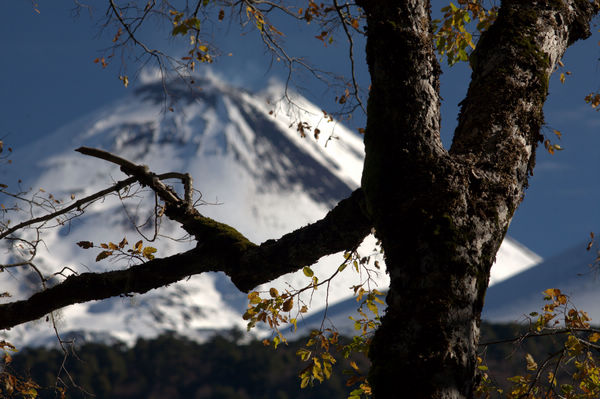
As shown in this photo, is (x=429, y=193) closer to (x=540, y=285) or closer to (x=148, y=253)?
(x=148, y=253)

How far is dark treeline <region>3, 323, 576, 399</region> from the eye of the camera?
121 ft

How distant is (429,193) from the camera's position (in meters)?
3.17

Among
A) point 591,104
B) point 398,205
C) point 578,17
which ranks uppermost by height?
point 591,104

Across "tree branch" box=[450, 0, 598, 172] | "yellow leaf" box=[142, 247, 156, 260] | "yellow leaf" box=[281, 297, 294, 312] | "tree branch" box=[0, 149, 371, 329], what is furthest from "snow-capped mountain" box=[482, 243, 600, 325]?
"yellow leaf" box=[142, 247, 156, 260]

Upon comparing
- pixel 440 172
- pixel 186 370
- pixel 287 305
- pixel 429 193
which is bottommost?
pixel 429 193

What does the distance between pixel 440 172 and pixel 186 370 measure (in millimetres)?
43375

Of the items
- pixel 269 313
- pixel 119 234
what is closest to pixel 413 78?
pixel 269 313

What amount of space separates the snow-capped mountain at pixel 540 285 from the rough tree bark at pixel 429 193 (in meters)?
55.9

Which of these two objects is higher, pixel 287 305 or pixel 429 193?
pixel 287 305

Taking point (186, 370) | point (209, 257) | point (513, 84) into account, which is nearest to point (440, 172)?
point (513, 84)

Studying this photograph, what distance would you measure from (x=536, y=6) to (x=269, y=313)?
146 inches

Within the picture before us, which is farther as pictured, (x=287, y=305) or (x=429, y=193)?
(x=287, y=305)

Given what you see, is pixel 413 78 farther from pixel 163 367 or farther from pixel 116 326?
pixel 116 326

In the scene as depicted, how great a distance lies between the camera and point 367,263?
6754mm
